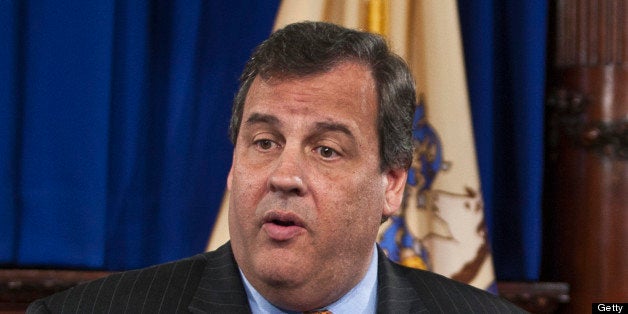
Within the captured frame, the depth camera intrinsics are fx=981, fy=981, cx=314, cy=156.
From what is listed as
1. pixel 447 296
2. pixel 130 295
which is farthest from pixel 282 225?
pixel 447 296

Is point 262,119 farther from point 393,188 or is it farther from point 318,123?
point 393,188

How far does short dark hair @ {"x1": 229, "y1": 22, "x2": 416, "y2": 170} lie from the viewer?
1820 mm

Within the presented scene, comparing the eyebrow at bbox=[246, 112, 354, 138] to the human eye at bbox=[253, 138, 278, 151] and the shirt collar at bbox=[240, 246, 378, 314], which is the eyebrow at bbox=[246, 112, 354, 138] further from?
the shirt collar at bbox=[240, 246, 378, 314]

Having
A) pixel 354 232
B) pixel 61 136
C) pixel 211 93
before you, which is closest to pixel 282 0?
pixel 211 93

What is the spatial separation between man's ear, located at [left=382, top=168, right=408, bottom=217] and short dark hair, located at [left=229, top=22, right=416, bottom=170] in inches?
0.7

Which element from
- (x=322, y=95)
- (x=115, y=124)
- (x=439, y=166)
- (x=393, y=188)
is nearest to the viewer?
(x=322, y=95)

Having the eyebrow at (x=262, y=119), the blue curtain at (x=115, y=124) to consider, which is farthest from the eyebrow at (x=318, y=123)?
the blue curtain at (x=115, y=124)

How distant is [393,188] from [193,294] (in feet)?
1.46

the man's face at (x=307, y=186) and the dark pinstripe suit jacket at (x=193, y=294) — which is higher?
the man's face at (x=307, y=186)

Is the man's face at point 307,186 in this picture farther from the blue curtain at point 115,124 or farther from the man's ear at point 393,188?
the blue curtain at point 115,124

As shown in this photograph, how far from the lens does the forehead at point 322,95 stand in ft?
5.82

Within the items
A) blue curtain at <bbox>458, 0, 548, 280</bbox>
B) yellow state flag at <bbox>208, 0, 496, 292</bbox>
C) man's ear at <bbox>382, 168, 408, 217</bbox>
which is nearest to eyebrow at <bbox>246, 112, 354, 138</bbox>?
man's ear at <bbox>382, 168, 408, 217</bbox>

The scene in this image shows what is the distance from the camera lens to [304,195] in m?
1.70

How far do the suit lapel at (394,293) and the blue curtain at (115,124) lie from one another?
31.7 inches
